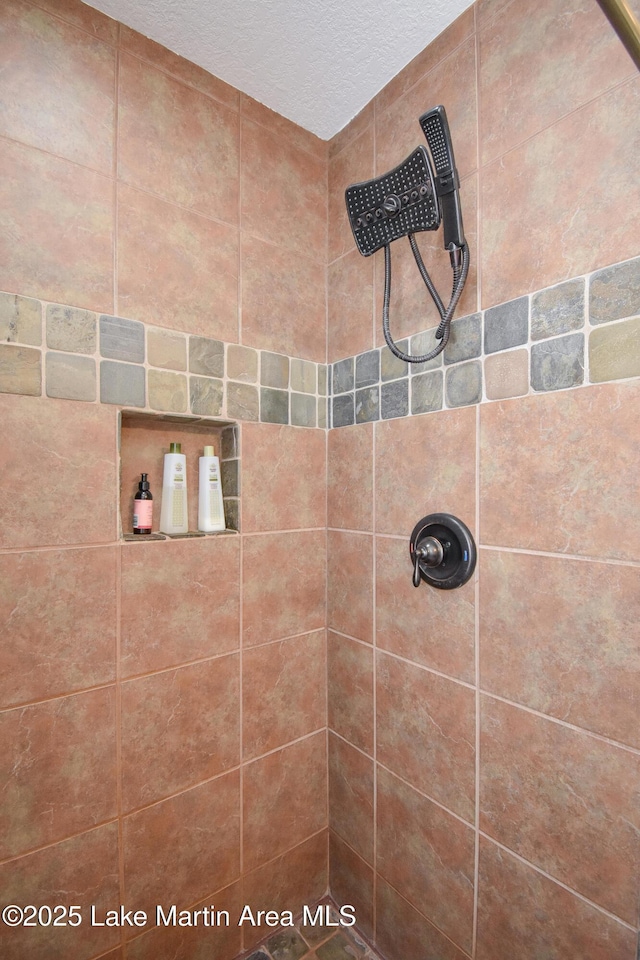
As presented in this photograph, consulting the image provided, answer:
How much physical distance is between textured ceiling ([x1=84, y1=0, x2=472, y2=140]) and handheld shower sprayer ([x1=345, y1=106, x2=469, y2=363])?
11.9 inches

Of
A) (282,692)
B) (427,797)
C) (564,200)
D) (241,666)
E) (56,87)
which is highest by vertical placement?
(56,87)

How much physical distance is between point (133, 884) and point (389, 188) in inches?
63.1

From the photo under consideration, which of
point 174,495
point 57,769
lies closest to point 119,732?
point 57,769

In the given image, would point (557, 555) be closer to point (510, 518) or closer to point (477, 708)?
point (510, 518)

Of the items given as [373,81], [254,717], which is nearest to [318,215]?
[373,81]

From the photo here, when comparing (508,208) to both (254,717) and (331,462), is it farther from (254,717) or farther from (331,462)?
(254,717)

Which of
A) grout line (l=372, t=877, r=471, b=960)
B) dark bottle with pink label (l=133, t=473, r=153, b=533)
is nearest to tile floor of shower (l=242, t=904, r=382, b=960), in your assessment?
grout line (l=372, t=877, r=471, b=960)

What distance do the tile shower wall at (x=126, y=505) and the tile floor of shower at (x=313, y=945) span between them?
0.22ft

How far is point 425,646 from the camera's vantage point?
1.05 metres

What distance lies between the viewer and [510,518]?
2.90 ft

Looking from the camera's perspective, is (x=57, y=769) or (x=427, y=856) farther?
(x=427, y=856)

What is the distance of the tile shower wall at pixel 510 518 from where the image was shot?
748 mm

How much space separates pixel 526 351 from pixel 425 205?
38 cm

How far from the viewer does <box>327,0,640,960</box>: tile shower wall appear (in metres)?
0.75
